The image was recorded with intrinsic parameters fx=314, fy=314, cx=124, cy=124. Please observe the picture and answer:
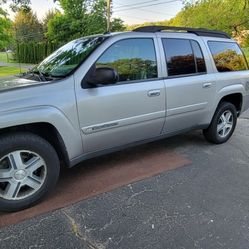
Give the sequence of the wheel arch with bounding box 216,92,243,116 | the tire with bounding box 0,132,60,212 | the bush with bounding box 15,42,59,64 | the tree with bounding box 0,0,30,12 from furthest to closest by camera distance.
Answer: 1. the bush with bounding box 15,42,59,64
2. the tree with bounding box 0,0,30,12
3. the wheel arch with bounding box 216,92,243,116
4. the tire with bounding box 0,132,60,212

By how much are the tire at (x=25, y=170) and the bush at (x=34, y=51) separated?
1338 inches

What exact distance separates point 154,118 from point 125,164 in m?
0.78

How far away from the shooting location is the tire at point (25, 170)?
9.75ft

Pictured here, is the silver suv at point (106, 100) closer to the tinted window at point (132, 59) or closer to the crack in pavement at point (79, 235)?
the tinted window at point (132, 59)

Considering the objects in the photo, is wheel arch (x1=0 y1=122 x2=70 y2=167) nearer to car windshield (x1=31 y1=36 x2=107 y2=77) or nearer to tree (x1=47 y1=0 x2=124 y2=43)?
car windshield (x1=31 y1=36 x2=107 y2=77)

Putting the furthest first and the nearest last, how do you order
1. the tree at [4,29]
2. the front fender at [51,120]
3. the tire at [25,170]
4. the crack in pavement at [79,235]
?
the tree at [4,29]
the tire at [25,170]
the front fender at [51,120]
the crack in pavement at [79,235]

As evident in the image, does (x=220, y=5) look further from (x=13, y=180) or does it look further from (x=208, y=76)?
(x=13, y=180)

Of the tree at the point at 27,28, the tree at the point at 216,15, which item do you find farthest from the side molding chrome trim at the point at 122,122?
the tree at the point at 27,28

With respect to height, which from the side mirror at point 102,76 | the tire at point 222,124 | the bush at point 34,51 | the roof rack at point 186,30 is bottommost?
the tire at point 222,124

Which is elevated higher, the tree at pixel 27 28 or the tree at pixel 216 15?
the tree at pixel 27 28

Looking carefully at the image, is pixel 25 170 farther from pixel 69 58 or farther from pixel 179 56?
pixel 179 56

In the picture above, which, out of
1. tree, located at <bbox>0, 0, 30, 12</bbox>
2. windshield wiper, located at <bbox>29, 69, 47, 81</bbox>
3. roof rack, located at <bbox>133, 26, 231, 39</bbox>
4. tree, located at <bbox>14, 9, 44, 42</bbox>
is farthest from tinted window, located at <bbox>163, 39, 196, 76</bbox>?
tree, located at <bbox>14, 9, 44, 42</bbox>

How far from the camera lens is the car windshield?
3.57 meters

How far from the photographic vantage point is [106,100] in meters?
3.50
